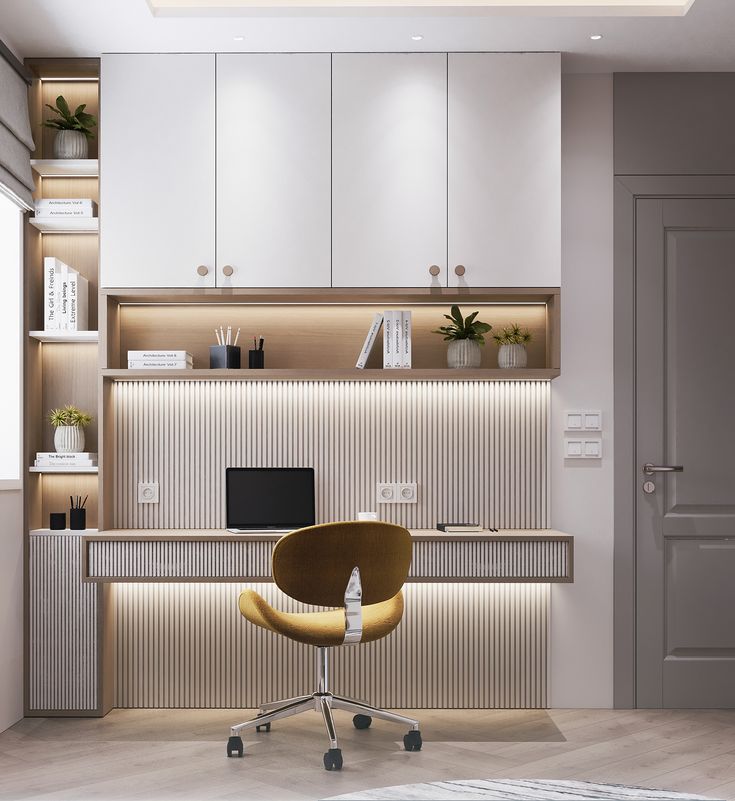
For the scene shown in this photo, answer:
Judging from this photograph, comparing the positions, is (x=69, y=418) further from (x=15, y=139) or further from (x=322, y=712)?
(x=322, y=712)

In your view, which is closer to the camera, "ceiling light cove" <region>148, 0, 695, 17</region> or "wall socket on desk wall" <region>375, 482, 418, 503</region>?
"ceiling light cove" <region>148, 0, 695, 17</region>

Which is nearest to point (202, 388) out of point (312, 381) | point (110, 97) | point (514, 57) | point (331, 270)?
point (312, 381)

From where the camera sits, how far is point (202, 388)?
3861 mm

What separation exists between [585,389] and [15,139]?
8.64 ft

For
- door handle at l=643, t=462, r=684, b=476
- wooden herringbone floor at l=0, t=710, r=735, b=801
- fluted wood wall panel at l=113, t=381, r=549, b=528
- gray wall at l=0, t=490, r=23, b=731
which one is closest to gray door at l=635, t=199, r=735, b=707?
door handle at l=643, t=462, r=684, b=476

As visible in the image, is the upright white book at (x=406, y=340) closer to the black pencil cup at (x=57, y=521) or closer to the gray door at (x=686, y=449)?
the gray door at (x=686, y=449)

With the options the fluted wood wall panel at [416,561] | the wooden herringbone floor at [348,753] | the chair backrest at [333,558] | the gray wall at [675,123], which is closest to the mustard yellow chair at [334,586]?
the chair backrest at [333,558]

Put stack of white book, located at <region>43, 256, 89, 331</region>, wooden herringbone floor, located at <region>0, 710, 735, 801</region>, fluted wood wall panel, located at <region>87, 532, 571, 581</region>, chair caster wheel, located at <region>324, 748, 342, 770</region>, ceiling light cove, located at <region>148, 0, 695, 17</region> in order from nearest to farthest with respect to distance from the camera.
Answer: wooden herringbone floor, located at <region>0, 710, 735, 801</region> → chair caster wheel, located at <region>324, 748, 342, 770</region> → ceiling light cove, located at <region>148, 0, 695, 17</region> → fluted wood wall panel, located at <region>87, 532, 571, 581</region> → stack of white book, located at <region>43, 256, 89, 331</region>

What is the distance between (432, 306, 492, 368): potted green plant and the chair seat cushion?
1035 millimetres

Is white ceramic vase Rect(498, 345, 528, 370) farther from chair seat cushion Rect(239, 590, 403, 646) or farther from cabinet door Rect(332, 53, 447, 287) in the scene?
chair seat cushion Rect(239, 590, 403, 646)

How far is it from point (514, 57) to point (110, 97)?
5.54 feet

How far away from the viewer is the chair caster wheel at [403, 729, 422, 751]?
125 inches

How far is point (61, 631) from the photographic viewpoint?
3639 mm

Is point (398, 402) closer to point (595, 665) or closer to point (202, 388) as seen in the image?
point (202, 388)
